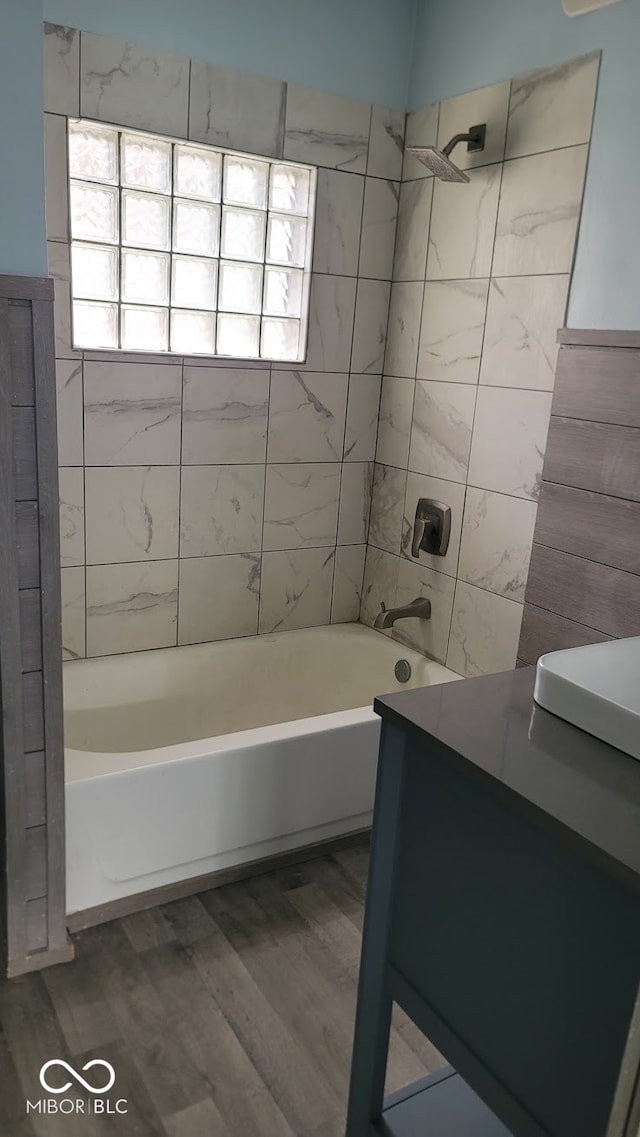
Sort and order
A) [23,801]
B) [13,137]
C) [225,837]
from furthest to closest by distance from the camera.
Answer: [225,837] → [23,801] → [13,137]

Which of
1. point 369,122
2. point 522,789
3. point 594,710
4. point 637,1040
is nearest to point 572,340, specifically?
point 369,122

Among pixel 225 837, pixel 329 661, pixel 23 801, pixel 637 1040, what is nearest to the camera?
pixel 637 1040

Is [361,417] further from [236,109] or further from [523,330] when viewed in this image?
[236,109]

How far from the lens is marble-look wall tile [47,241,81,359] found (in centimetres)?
232

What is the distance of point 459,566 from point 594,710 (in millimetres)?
1641

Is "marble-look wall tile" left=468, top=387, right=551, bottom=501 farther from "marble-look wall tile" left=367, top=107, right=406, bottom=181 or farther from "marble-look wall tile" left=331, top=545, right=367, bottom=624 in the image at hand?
"marble-look wall tile" left=367, top=107, right=406, bottom=181

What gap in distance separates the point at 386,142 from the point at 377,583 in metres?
1.52

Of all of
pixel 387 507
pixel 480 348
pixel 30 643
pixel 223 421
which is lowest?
pixel 30 643

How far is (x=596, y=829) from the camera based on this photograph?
900 millimetres

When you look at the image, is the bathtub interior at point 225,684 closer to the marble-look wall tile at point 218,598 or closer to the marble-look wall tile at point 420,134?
the marble-look wall tile at point 218,598

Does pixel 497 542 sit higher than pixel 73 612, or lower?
higher

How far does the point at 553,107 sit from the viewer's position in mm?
2238

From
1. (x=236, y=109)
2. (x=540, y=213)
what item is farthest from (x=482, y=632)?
(x=236, y=109)

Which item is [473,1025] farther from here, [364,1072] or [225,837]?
[225,837]
